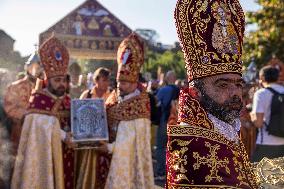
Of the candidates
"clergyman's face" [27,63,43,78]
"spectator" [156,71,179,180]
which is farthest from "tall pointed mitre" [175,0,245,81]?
"spectator" [156,71,179,180]

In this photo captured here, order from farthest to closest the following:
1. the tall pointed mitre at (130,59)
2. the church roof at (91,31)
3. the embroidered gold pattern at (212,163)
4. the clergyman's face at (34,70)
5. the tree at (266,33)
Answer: the church roof at (91,31), the tree at (266,33), the clergyman's face at (34,70), the tall pointed mitre at (130,59), the embroidered gold pattern at (212,163)

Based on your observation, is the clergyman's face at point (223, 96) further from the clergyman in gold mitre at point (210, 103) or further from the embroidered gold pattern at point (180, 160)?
the embroidered gold pattern at point (180, 160)

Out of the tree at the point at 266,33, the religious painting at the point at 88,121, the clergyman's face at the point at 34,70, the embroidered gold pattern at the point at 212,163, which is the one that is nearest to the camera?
the embroidered gold pattern at the point at 212,163

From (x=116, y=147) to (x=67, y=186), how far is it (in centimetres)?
74

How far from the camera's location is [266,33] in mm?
18375

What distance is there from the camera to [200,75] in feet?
8.94

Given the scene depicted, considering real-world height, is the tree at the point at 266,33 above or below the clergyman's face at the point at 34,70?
above

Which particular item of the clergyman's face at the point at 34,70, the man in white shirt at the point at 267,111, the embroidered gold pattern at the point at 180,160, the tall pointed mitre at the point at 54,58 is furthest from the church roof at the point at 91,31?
the embroidered gold pattern at the point at 180,160

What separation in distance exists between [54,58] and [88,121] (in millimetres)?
966

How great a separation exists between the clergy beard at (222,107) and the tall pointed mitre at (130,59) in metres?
3.77

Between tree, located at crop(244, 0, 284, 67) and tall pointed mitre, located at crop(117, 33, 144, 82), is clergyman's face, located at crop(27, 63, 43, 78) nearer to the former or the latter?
tall pointed mitre, located at crop(117, 33, 144, 82)

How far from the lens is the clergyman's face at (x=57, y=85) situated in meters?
6.25

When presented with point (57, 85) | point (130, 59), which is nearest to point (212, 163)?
point (57, 85)

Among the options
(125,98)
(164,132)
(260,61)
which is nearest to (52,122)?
(125,98)
